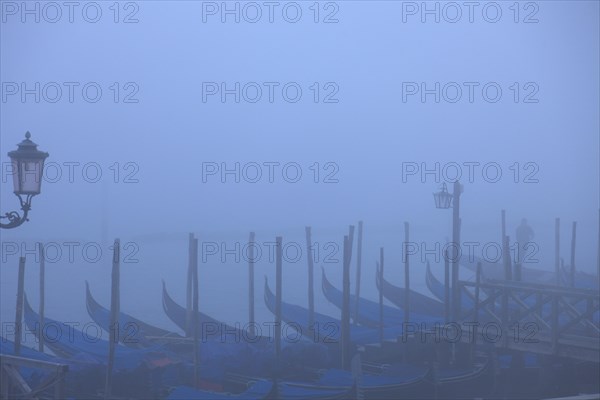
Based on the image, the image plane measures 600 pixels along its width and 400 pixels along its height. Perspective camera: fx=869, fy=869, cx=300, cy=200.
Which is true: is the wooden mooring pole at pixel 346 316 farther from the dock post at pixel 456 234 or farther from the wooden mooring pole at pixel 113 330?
the wooden mooring pole at pixel 113 330

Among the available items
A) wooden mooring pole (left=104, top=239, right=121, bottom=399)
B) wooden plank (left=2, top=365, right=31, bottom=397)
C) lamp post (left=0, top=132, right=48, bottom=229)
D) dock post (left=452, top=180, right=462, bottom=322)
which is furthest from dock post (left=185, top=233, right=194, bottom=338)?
lamp post (left=0, top=132, right=48, bottom=229)

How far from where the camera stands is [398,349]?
5402 mm

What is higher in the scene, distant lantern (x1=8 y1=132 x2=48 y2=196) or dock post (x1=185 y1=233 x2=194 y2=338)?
distant lantern (x1=8 y1=132 x2=48 y2=196)

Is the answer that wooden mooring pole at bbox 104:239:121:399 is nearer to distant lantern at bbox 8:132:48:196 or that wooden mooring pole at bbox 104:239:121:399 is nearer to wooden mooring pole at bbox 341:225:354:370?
wooden mooring pole at bbox 341:225:354:370

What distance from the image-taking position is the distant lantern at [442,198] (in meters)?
4.91

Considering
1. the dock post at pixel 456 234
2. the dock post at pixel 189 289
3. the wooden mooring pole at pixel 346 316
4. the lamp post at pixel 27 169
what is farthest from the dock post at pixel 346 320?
the lamp post at pixel 27 169

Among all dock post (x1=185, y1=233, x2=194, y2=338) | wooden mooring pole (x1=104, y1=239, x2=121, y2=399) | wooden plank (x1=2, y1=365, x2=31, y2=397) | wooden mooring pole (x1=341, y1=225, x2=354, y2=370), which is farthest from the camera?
dock post (x1=185, y1=233, x2=194, y2=338)

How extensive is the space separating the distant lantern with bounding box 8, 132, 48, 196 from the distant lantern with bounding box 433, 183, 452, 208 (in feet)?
9.13

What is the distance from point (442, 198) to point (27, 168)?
9.31 feet

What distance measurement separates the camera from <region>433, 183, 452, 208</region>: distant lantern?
491cm

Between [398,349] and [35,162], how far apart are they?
3310 millimetres

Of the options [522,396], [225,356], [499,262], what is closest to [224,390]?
[225,356]

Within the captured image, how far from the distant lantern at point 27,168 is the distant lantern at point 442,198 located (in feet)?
9.13

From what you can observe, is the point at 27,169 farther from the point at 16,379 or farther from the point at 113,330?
the point at 113,330
